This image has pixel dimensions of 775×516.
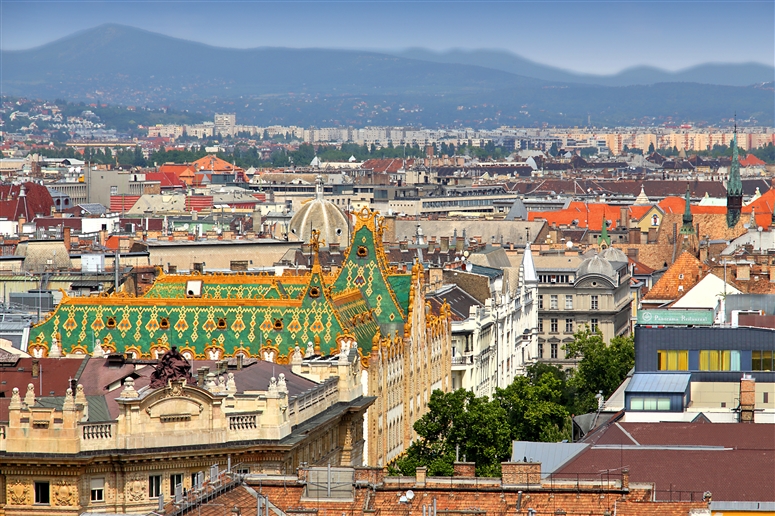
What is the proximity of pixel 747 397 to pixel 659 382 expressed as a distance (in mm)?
3560

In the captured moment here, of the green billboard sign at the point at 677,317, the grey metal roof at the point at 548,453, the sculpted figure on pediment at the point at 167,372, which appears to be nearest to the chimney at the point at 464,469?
the grey metal roof at the point at 548,453

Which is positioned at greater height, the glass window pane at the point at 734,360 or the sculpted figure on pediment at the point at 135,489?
the glass window pane at the point at 734,360

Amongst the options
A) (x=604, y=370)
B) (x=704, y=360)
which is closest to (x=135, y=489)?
(x=704, y=360)

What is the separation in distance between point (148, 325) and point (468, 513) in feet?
121

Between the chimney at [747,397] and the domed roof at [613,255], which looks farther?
the domed roof at [613,255]

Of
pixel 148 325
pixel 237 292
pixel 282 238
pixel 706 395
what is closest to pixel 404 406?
pixel 237 292

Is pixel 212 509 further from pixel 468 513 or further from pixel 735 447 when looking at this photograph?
pixel 735 447

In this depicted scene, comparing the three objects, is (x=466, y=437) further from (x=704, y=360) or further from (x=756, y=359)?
(x=756, y=359)

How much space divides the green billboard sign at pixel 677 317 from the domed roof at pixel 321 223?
308 feet

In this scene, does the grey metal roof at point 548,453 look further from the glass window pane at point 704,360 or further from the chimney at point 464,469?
the glass window pane at point 704,360

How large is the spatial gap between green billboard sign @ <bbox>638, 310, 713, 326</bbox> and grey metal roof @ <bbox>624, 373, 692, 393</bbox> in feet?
20.4

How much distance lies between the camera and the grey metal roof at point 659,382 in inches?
2913

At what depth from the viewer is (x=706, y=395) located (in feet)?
252

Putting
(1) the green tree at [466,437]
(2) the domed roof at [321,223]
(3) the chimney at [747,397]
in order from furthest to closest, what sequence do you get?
(2) the domed roof at [321,223]
(1) the green tree at [466,437]
(3) the chimney at [747,397]
